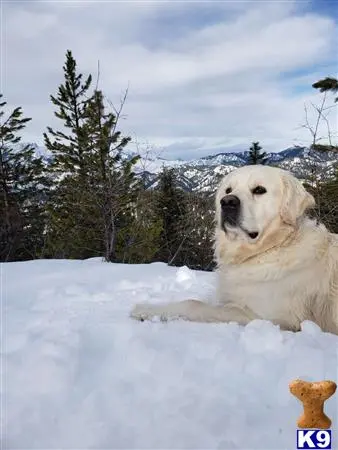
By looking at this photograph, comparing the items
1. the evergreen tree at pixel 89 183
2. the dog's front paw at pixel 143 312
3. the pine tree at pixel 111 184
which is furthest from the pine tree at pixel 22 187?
the dog's front paw at pixel 143 312

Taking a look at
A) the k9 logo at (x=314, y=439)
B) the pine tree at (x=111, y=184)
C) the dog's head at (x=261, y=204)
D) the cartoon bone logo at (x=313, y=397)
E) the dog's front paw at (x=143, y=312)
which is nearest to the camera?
the cartoon bone logo at (x=313, y=397)

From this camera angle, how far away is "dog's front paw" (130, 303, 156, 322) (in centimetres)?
312

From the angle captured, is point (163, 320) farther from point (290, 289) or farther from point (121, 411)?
point (121, 411)

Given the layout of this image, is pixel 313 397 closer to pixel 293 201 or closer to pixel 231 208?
pixel 231 208

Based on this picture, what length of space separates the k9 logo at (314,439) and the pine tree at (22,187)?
23125mm

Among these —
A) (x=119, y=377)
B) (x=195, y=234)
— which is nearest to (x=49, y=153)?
(x=195, y=234)

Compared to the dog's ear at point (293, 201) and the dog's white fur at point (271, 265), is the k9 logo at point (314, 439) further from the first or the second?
the dog's ear at point (293, 201)

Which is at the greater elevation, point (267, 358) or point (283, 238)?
point (283, 238)

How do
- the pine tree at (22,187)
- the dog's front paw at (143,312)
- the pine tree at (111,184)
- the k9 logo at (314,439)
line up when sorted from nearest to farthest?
the k9 logo at (314,439) → the dog's front paw at (143,312) → the pine tree at (111,184) → the pine tree at (22,187)

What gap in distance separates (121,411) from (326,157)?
1185 centimetres

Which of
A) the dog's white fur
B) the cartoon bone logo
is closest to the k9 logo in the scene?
the cartoon bone logo

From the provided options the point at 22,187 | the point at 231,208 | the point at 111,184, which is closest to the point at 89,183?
the point at 111,184

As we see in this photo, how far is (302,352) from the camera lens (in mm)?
2348

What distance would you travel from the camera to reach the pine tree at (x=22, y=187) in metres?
24.2
